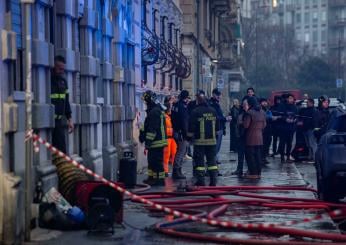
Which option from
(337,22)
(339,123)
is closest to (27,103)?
(339,123)

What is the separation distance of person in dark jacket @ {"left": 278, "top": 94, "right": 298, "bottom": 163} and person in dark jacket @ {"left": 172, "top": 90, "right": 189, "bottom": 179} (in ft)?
18.7

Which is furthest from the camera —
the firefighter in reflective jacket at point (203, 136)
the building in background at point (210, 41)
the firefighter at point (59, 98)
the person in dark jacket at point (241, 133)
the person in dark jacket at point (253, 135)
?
the building in background at point (210, 41)

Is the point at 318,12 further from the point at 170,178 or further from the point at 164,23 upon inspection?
the point at 170,178

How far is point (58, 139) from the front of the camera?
493 inches

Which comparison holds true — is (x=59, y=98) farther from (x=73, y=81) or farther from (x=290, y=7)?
(x=290, y=7)

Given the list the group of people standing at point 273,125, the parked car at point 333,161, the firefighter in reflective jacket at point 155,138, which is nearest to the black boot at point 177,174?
the group of people standing at point 273,125

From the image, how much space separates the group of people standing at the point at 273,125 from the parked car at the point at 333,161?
162 inches

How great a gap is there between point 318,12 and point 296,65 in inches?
1219

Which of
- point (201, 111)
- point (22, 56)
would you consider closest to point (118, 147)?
point (201, 111)

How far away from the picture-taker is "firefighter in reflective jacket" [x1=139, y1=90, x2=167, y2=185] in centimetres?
1653

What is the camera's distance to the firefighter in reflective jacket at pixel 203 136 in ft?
54.1

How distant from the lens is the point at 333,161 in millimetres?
13586

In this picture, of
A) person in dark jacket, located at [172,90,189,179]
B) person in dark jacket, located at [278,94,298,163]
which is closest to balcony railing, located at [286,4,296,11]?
person in dark jacket, located at [278,94,298,163]

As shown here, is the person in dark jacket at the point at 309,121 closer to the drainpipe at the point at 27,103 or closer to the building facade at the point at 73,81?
the building facade at the point at 73,81
